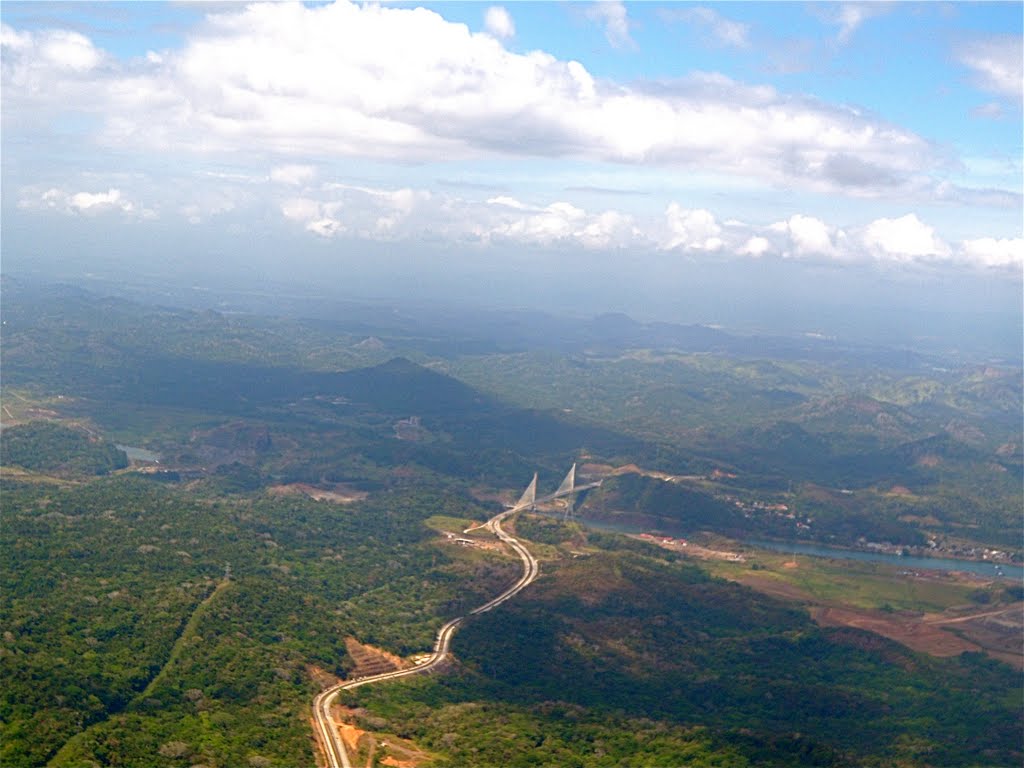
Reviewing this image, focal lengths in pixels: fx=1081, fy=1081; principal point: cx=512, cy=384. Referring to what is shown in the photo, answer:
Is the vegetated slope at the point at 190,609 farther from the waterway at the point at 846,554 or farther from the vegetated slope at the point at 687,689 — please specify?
the waterway at the point at 846,554

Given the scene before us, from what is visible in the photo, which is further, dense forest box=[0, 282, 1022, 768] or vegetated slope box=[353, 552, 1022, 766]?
vegetated slope box=[353, 552, 1022, 766]

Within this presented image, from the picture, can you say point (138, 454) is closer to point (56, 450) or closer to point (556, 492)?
point (56, 450)

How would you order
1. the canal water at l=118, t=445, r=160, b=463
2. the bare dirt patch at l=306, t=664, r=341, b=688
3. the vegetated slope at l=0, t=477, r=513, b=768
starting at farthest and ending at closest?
the canal water at l=118, t=445, r=160, b=463
the bare dirt patch at l=306, t=664, r=341, b=688
the vegetated slope at l=0, t=477, r=513, b=768

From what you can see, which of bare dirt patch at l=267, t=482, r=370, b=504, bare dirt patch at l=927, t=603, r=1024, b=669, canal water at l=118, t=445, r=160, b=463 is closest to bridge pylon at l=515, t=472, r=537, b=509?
bare dirt patch at l=267, t=482, r=370, b=504

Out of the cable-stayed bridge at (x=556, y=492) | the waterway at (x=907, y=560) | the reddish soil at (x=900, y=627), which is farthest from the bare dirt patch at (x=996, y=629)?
the cable-stayed bridge at (x=556, y=492)

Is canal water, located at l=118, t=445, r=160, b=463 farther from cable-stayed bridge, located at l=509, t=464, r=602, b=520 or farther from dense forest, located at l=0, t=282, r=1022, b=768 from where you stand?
cable-stayed bridge, located at l=509, t=464, r=602, b=520

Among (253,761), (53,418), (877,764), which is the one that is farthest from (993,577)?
(53,418)
